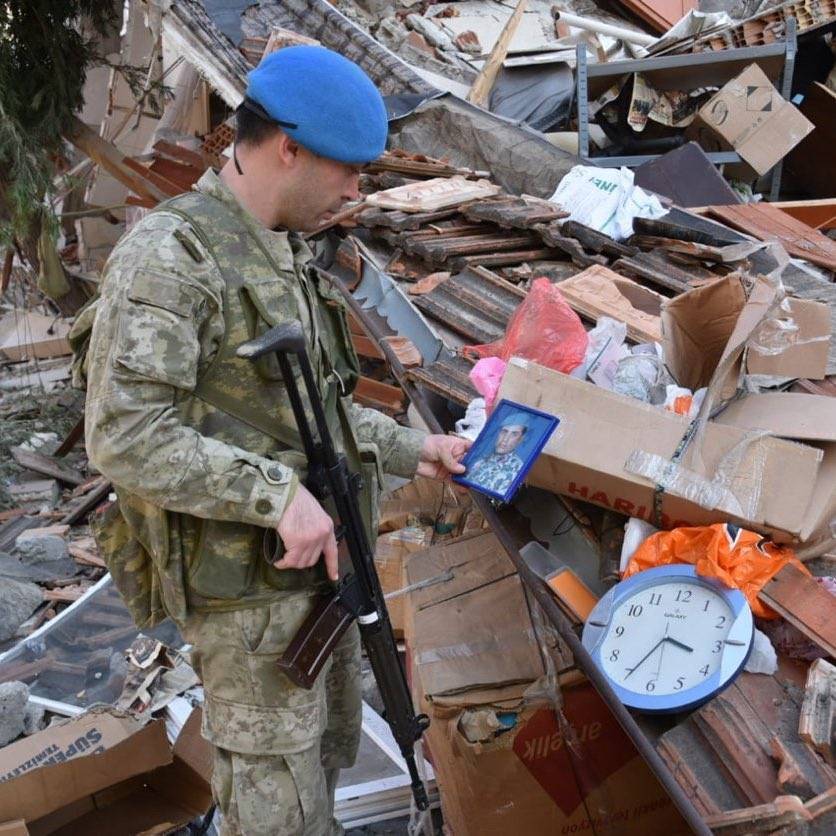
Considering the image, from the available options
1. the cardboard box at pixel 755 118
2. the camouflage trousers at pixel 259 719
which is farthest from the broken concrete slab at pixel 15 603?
the cardboard box at pixel 755 118

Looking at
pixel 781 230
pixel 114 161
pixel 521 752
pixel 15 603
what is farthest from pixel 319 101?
pixel 114 161

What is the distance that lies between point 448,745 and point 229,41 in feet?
25.3

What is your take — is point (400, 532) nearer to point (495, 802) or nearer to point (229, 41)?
point (495, 802)

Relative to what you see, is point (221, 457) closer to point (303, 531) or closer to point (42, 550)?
point (303, 531)

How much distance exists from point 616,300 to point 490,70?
16.8ft

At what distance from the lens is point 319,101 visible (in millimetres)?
1911

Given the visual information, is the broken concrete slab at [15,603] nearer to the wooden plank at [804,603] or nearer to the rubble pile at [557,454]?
the rubble pile at [557,454]

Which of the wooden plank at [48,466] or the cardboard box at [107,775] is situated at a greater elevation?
the cardboard box at [107,775]

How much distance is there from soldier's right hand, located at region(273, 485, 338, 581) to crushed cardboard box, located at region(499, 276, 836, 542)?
1254 mm

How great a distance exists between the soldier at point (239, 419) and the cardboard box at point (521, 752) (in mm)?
535

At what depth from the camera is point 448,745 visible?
271 cm

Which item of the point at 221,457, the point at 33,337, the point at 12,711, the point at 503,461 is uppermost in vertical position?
the point at 221,457

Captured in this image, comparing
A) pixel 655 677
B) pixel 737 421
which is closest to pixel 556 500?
pixel 737 421

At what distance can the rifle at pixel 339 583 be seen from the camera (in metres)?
1.88
